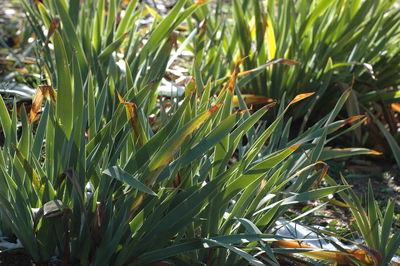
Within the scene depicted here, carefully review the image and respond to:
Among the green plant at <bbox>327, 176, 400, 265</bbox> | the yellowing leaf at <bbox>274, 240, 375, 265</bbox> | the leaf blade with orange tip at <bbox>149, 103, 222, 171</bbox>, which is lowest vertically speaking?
the yellowing leaf at <bbox>274, 240, 375, 265</bbox>

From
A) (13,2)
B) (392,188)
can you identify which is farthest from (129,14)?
(13,2)

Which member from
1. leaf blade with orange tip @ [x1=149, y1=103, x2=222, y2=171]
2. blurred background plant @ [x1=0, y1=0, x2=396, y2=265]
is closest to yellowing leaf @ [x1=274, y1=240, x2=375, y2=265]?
blurred background plant @ [x1=0, y1=0, x2=396, y2=265]

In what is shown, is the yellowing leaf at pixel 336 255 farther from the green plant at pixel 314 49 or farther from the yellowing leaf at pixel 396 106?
the yellowing leaf at pixel 396 106

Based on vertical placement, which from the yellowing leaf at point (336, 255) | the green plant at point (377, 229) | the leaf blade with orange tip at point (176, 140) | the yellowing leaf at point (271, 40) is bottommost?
the yellowing leaf at point (336, 255)

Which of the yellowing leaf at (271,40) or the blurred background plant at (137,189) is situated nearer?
the blurred background plant at (137,189)

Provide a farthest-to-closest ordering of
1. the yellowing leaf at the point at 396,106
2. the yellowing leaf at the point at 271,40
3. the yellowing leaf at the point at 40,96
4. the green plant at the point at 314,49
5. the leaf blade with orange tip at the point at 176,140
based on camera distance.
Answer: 1. the yellowing leaf at the point at 396,106
2. the yellowing leaf at the point at 271,40
3. the green plant at the point at 314,49
4. the yellowing leaf at the point at 40,96
5. the leaf blade with orange tip at the point at 176,140

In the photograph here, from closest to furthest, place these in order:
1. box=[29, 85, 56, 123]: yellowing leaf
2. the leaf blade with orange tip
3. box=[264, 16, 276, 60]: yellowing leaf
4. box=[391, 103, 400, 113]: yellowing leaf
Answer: the leaf blade with orange tip → box=[29, 85, 56, 123]: yellowing leaf → box=[264, 16, 276, 60]: yellowing leaf → box=[391, 103, 400, 113]: yellowing leaf

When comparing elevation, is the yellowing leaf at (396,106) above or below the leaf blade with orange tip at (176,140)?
below

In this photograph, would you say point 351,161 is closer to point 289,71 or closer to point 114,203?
point 289,71

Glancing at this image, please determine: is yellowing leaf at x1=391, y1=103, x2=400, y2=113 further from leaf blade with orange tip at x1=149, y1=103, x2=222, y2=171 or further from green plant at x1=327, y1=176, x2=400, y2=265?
leaf blade with orange tip at x1=149, y1=103, x2=222, y2=171

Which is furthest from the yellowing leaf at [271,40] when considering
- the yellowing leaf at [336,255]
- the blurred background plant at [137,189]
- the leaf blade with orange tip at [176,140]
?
the leaf blade with orange tip at [176,140]

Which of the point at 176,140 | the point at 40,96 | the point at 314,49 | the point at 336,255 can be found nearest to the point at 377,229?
the point at 336,255

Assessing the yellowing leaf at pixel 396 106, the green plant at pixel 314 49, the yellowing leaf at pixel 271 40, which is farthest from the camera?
the yellowing leaf at pixel 396 106
